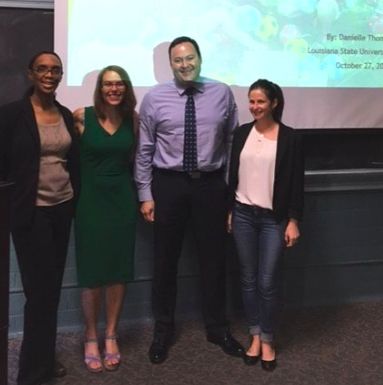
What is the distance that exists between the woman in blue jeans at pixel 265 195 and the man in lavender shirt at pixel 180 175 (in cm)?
11

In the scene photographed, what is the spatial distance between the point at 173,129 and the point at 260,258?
0.74m

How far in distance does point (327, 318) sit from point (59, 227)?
5.89 feet

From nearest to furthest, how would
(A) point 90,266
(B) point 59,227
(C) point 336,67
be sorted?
(B) point 59,227 < (A) point 90,266 < (C) point 336,67

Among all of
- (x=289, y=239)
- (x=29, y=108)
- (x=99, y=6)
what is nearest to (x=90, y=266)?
(x=29, y=108)

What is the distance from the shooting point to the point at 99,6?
2.74 metres

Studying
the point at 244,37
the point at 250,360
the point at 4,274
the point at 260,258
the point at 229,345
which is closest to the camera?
the point at 4,274

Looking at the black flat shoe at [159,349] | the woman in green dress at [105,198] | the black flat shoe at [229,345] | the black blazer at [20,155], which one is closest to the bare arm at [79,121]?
the woman in green dress at [105,198]

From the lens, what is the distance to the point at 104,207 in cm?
244

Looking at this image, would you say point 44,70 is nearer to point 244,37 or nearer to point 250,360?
point 244,37

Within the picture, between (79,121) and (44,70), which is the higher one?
(44,70)

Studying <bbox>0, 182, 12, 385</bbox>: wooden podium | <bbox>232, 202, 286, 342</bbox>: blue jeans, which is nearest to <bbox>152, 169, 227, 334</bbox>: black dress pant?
<bbox>232, 202, 286, 342</bbox>: blue jeans

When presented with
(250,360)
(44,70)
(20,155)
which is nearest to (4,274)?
(20,155)

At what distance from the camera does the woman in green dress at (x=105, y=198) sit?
7.80ft

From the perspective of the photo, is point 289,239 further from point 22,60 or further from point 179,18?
point 22,60
